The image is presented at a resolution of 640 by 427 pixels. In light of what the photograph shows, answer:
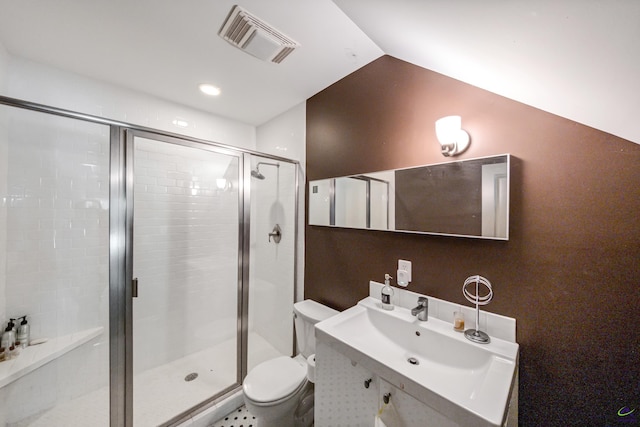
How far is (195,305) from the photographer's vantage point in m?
2.17

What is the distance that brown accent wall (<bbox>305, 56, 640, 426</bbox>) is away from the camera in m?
0.79

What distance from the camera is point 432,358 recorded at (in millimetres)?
1063

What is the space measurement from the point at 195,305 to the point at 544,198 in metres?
2.62

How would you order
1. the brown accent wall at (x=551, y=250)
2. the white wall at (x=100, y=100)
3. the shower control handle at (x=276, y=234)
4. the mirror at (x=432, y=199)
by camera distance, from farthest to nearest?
the shower control handle at (x=276, y=234) → the white wall at (x=100, y=100) → the mirror at (x=432, y=199) → the brown accent wall at (x=551, y=250)

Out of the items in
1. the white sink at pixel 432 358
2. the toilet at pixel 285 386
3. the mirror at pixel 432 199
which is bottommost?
the toilet at pixel 285 386

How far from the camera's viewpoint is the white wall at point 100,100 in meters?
1.48

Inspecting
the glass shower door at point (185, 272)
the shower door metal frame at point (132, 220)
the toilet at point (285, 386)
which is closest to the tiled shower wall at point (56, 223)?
the glass shower door at point (185, 272)

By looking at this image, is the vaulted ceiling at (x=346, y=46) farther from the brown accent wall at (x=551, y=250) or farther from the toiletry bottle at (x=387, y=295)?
the toiletry bottle at (x=387, y=295)

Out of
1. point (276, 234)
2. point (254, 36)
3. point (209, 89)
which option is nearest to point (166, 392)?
point (276, 234)

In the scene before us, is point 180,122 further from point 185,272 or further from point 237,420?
point 237,420

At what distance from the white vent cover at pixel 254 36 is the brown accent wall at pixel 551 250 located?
0.71m

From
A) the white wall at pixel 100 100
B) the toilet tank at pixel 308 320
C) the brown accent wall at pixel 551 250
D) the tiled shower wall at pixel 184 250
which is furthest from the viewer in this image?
the tiled shower wall at pixel 184 250

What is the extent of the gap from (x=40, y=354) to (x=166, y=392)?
2.66ft

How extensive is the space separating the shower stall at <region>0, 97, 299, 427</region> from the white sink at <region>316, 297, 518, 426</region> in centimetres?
101
